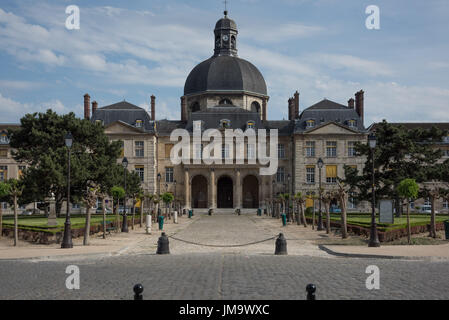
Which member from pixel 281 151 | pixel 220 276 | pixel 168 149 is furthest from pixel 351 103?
pixel 220 276

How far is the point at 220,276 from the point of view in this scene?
41.0 feet

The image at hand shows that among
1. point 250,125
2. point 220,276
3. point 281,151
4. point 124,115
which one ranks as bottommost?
point 220,276

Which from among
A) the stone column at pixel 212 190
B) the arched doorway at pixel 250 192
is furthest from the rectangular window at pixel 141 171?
the arched doorway at pixel 250 192

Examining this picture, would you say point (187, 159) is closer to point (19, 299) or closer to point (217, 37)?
point (217, 37)

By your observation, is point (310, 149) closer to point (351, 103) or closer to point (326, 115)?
point (326, 115)

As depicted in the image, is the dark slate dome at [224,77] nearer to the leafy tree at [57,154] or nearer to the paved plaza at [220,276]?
the leafy tree at [57,154]

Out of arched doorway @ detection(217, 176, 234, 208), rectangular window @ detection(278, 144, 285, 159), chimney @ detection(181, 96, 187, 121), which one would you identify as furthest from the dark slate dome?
arched doorway @ detection(217, 176, 234, 208)

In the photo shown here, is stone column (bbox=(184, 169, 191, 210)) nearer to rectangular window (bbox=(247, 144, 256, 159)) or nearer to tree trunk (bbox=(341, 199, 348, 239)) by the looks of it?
rectangular window (bbox=(247, 144, 256, 159))

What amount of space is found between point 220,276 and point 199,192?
66.8 meters

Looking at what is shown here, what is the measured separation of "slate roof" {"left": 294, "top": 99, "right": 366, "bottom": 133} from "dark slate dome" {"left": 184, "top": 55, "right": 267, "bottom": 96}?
459 inches

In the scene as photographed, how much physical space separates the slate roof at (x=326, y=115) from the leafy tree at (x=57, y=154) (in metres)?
33.4

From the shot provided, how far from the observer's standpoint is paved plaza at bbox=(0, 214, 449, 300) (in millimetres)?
10244

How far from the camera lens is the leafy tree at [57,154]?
38.8 metres

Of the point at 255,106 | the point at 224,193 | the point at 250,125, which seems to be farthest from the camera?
the point at 255,106
